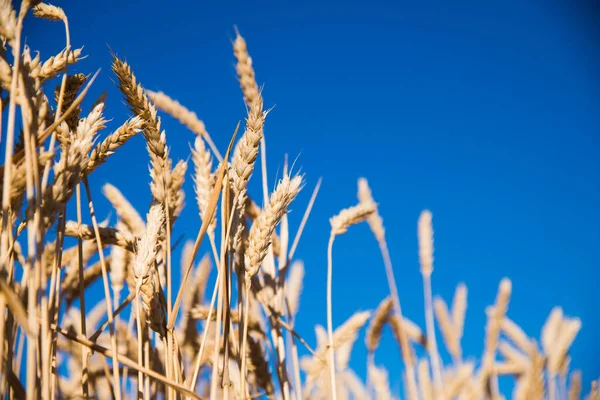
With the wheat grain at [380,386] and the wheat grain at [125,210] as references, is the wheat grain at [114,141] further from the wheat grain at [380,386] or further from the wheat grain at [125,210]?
the wheat grain at [380,386]

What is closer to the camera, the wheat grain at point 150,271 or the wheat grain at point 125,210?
the wheat grain at point 150,271

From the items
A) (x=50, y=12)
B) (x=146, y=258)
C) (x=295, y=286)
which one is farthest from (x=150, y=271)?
(x=295, y=286)

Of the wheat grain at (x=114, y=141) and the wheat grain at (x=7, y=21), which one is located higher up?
the wheat grain at (x=7, y=21)

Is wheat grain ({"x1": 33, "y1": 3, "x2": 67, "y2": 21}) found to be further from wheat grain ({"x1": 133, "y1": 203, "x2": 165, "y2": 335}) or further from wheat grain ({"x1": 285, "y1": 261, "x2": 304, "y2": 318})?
wheat grain ({"x1": 285, "y1": 261, "x2": 304, "y2": 318})

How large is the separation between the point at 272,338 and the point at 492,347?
6.30ft

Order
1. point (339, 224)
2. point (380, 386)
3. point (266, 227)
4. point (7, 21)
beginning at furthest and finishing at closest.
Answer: point (380, 386), point (339, 224), point (266, 227), point (7, 21)

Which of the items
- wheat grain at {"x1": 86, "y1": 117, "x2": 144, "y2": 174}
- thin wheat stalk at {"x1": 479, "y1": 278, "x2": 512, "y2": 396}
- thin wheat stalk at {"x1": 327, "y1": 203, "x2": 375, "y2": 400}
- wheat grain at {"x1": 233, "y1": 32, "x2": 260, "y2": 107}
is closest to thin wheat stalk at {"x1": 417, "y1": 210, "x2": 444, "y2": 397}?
thin wheat stalk at {"x1": 479, "y1": 278, "x2": 512, "y2": 396}

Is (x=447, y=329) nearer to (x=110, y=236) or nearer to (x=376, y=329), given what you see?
(x=376, y=329)

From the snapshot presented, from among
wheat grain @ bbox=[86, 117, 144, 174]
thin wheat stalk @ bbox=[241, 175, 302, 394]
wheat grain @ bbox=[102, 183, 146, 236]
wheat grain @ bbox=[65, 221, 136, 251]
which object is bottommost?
thin wheat stalk @ bbox=[241, 175, 302, 394]

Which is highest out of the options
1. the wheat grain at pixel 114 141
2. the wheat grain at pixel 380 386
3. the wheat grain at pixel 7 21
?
the wheat grain at pixel 7 21

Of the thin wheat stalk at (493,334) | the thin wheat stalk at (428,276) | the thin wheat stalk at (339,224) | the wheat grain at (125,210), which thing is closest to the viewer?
the thin wheat stalk at (339,224)

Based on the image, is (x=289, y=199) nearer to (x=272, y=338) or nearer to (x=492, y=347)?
(x=272, y=338)

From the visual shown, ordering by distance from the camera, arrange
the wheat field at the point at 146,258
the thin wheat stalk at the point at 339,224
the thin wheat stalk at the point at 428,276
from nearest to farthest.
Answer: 1. the wheat field at the point at 146,258
2. the thin wheat stalk at the point at 339,224
3. the thin wheat stalk at the point at 428,276

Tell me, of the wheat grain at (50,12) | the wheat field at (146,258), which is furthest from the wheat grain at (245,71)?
the wheat grain at (50,12)
